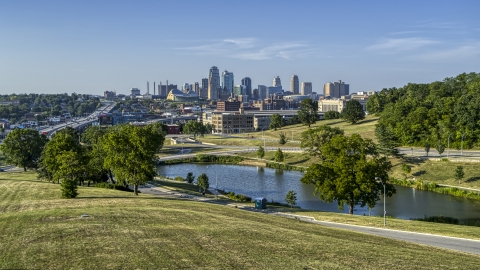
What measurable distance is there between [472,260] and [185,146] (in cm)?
9410

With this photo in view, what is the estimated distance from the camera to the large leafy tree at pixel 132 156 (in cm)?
4047

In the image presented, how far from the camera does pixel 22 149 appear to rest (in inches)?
2496

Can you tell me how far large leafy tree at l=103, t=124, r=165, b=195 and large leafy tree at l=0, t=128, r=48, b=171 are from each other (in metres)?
27.2

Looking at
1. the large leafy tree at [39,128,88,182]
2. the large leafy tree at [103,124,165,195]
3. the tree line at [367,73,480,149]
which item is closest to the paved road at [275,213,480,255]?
the large leafy tree at [103,124,165,195]

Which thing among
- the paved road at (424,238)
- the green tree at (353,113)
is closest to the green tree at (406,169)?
the paved road at (424,238)

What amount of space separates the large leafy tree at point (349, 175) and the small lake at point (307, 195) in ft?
11.7

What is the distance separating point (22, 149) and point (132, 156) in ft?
106

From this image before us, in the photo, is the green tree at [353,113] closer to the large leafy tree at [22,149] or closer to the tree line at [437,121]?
the tree line at [437,121]

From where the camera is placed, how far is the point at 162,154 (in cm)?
10019

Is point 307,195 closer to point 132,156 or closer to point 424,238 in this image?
point 132,156

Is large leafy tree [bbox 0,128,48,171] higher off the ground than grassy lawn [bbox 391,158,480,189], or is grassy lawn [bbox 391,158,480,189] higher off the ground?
large leafy tree [bbox 0,128,48,171]

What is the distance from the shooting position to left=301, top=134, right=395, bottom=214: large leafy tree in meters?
38.5

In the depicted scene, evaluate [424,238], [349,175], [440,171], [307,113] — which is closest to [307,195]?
[349,175]

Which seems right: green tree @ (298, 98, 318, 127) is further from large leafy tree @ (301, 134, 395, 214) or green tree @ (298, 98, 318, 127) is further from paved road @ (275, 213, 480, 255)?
paved road @ (275, 213, 480, 255)
